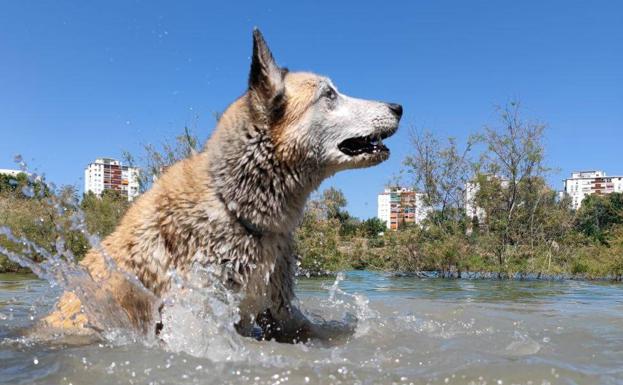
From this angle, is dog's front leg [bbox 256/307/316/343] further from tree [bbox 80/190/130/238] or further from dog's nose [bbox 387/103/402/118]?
tree [bbox 80/190/130/238]

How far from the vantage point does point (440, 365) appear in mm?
3307

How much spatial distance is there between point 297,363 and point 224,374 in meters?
0.46

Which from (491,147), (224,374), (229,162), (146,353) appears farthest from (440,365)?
(491,147)

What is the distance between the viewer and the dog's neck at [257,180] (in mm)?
4195

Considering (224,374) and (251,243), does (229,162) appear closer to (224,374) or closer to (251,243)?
(251,243)

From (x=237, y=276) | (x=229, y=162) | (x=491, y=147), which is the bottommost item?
(x=237, y=276)

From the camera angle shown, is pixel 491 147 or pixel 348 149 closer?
pixel 348 149

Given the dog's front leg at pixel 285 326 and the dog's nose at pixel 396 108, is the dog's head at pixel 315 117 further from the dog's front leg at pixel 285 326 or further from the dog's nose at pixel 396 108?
the dog's front leg at pixel 285 326

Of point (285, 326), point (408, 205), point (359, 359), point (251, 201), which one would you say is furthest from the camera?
point (408, 205)

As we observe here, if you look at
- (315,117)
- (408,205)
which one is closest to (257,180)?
(315,117)

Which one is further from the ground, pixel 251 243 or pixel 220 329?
pixel 251 243

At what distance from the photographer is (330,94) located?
4727 mm

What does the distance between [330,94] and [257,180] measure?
103 centimetres

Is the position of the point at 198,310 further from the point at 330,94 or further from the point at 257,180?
the point at 330,94
